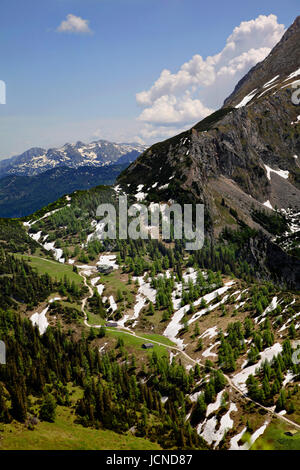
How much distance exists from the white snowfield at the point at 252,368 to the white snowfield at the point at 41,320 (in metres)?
80.8

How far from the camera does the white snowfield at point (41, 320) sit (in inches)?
5780

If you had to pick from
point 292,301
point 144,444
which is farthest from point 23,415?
point 292,301

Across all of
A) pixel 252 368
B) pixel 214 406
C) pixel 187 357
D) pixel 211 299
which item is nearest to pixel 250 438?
pixel 214 406

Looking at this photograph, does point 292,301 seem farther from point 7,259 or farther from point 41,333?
point 7,259

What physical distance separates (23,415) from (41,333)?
68478 millimetres

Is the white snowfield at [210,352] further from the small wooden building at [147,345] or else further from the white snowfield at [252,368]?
the small wooden building at [147,345]

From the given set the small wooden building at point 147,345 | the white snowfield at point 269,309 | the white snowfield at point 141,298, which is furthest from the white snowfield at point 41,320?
the white snowfield at point 269,309

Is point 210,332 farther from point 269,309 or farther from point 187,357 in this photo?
point 269,309

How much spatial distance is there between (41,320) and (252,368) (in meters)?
91.9

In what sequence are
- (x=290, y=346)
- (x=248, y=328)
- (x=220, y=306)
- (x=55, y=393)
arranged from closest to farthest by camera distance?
(x=55, y=393), (x=290, y=346), (x=248, y=328), (x=220, y=306)

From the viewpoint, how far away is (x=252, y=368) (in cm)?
11069

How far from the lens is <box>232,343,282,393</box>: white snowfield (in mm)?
105750

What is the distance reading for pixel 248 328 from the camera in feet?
428
